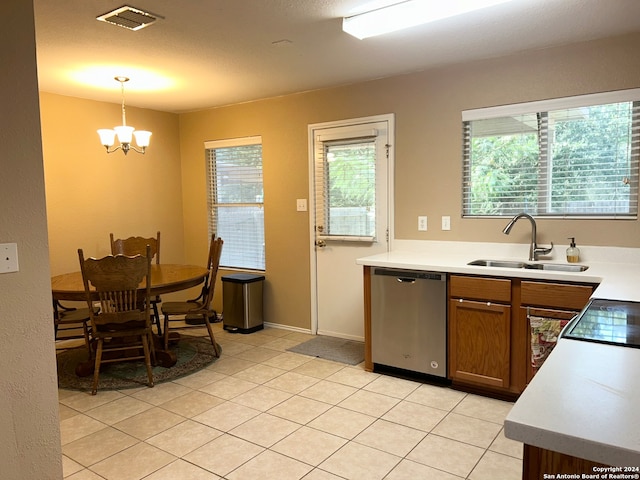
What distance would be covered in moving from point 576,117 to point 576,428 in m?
2.92

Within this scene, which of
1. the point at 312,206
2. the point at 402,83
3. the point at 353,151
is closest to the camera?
the point at 402,83

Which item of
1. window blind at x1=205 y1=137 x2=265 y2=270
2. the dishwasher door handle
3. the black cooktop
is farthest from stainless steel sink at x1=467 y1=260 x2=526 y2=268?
window blind at x1=205 y1=137 x2=265 y2=270

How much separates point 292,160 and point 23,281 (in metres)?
3.11

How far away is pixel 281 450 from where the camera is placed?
246cm

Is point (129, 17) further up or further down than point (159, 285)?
further up

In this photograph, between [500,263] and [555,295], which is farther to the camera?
[500,263]

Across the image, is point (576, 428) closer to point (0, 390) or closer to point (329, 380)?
point (0, 390)

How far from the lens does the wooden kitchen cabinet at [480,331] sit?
295 centimetres

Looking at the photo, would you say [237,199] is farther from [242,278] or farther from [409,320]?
[409,320]

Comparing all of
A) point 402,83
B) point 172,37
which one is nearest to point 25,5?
point 172,37

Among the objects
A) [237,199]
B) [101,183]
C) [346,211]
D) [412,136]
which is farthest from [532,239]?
[101,183]

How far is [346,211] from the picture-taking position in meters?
4.35

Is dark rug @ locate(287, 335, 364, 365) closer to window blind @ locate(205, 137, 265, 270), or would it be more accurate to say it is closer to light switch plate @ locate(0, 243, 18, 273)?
window blind @ locate(205, 137, 265, 270)

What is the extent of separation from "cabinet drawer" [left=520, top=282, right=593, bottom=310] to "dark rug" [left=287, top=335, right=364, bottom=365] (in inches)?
59.0
